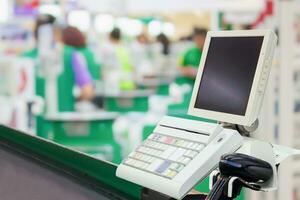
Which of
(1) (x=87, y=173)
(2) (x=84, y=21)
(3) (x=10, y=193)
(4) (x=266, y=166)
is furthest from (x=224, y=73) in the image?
(2) (x=84, y=21)

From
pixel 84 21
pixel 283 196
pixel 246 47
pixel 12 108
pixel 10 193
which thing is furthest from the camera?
pixel 84 21

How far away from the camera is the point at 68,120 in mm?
6020

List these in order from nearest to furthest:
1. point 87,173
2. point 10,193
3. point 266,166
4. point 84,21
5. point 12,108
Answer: point 266,166 → point 87,173 → point 10,193 → point 12,108 → point 84,21

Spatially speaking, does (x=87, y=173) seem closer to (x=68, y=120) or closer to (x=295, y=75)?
(x=295, y=75)

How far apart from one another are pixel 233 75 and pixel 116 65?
5.73 meters

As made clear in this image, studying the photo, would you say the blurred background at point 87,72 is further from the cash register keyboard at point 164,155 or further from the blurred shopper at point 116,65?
the cash register keyboard at point 164,155

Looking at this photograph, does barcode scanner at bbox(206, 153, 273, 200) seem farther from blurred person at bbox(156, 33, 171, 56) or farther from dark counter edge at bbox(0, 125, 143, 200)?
blurred person at bbox(156, 33, 171, 56)

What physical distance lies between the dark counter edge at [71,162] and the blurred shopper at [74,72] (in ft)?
12.7

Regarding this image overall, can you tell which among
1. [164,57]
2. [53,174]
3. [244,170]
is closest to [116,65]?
[164,57]

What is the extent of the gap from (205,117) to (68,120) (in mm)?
4937

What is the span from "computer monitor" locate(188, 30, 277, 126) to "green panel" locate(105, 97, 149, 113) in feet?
18.0

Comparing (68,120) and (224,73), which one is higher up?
(224,73)

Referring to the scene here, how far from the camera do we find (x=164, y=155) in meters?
1.11

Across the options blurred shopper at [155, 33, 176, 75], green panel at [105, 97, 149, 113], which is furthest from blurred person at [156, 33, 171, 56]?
green panel at [105, 97, 149, 113]
